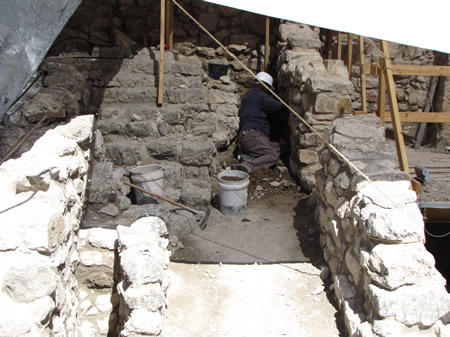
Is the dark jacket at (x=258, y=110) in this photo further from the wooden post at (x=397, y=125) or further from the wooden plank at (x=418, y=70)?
the wooden post at (x=397, y=125)

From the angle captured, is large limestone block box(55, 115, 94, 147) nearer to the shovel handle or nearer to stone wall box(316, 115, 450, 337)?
the shovel handle

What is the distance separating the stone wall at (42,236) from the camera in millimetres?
2049

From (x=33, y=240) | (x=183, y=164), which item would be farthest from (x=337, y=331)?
(x=183, y=164)

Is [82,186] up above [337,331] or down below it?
above

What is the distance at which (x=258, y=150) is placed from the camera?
22.1ft

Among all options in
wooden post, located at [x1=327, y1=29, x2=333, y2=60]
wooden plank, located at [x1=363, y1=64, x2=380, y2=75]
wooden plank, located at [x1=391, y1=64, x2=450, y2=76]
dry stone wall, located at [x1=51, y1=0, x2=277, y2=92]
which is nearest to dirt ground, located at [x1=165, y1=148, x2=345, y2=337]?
wooden plank, located at [x1=363, y1=64, x2=380, y2=75]

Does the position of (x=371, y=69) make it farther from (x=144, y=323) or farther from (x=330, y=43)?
(x=144, y=323)

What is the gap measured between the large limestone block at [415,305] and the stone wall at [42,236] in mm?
2033

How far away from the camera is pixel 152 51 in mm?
6766

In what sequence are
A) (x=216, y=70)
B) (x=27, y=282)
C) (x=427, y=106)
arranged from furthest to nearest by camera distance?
(x=427, y=106) → (x=216, y=70) → (x=27, y=282)

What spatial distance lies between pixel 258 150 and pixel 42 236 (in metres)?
4.78

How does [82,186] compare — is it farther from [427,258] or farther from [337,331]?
[427,258]

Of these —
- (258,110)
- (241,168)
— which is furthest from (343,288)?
(258,110)

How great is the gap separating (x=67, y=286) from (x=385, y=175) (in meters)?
2.59
